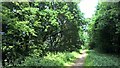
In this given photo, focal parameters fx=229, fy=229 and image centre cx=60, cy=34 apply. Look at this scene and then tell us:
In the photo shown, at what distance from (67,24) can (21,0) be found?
51.7 ft

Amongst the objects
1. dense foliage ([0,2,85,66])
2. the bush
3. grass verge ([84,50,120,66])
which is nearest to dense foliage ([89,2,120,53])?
the bush

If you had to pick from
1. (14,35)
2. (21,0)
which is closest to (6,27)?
(14,35)

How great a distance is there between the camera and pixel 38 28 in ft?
72.0

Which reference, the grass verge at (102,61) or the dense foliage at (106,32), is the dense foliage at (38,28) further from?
the grass verge at (102,61)

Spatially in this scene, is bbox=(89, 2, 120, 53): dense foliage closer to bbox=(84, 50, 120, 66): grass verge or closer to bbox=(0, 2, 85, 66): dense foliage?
bbox=(0, 2, 85, 66): dense foliage

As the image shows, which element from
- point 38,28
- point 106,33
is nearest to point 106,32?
point 106,33

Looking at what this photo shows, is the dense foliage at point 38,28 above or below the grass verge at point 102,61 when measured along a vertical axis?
above

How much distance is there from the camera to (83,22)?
102 feet

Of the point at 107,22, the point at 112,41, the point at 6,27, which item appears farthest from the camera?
the point at 112,41

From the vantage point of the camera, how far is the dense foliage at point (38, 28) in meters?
12.5

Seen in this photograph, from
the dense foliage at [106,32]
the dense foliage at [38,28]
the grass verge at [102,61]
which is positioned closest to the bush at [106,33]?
the dense foliage at [106,32]

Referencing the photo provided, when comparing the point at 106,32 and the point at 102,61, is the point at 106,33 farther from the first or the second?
the point at 102,61

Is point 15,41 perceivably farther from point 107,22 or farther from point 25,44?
point 107,22

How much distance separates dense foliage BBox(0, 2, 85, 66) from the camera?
12.5 meters
